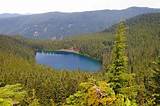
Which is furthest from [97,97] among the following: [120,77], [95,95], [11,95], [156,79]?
[156,79]

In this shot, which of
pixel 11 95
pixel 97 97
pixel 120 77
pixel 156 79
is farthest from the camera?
pixel 156 79

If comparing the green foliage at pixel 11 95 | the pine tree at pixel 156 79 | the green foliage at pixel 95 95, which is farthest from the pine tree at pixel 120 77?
the green foliage at pixel 11 95

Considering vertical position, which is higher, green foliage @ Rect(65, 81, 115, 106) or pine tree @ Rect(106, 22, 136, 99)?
green foliage @ Rect(65, 81, 115, 106)

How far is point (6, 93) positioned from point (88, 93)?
3855 millimetres

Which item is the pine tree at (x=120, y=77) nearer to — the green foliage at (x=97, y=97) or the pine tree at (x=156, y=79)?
the pine tree at (x=156, y=79)

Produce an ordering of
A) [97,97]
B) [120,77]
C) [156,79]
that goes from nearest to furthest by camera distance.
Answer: [97,97] → [120,77] → [156,79]

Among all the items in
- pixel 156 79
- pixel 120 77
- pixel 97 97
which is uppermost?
pixel 97 97

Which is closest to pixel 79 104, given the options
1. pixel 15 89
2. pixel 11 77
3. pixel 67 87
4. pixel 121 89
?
pixel 15 89

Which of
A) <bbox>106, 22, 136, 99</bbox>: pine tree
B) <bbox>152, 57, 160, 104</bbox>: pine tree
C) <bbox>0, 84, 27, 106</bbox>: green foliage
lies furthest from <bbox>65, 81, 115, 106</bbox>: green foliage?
<bbox>152, 57, 160, 104</bbox>: pine tree

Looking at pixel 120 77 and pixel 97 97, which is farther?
pixel 120 77

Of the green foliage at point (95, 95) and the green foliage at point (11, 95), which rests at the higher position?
the green foliage at point (11, 95)

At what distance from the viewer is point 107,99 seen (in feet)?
39.2

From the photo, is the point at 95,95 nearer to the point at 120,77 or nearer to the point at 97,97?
the point at 97,97

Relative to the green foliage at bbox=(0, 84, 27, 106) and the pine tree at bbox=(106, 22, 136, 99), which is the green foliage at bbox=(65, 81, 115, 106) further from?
the pine tree at bbox=(106, 22, 136, 99)
